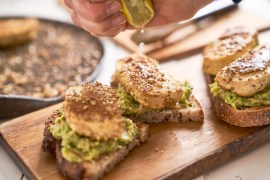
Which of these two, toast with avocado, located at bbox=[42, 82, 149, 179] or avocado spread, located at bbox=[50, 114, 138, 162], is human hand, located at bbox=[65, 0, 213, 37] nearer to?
toast with avocado, located at bbox=[42, 82, 149, 179]

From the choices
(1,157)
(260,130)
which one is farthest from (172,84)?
(1,157)

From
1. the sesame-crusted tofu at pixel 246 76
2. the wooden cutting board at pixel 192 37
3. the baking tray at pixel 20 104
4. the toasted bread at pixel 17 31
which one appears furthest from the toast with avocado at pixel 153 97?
the toasted bread at pixel 17 31

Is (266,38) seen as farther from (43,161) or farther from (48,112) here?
(43,161)

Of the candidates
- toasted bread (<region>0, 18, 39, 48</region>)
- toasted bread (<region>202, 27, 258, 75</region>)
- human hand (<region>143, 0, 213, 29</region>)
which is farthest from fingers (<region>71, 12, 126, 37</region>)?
toasted bread (<region>0, 18, 39, 48</region>)

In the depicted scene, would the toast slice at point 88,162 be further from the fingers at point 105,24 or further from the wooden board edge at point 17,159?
the fingers at point 105,24

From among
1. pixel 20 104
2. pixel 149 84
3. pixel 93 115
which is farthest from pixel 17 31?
pixel 93 115

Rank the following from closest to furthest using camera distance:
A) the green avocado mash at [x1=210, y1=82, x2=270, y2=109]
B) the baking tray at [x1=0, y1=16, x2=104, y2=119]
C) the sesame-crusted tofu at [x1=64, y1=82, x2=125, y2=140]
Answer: the sesame-crusted tofu at [x1=64, y1=82, x2=125, y2=140]
the green avocado mash at [x1=210, y1=82, x2=270, y2=109]
the baking tray at [x1=0, y1=16, x2=104, y2=119]
